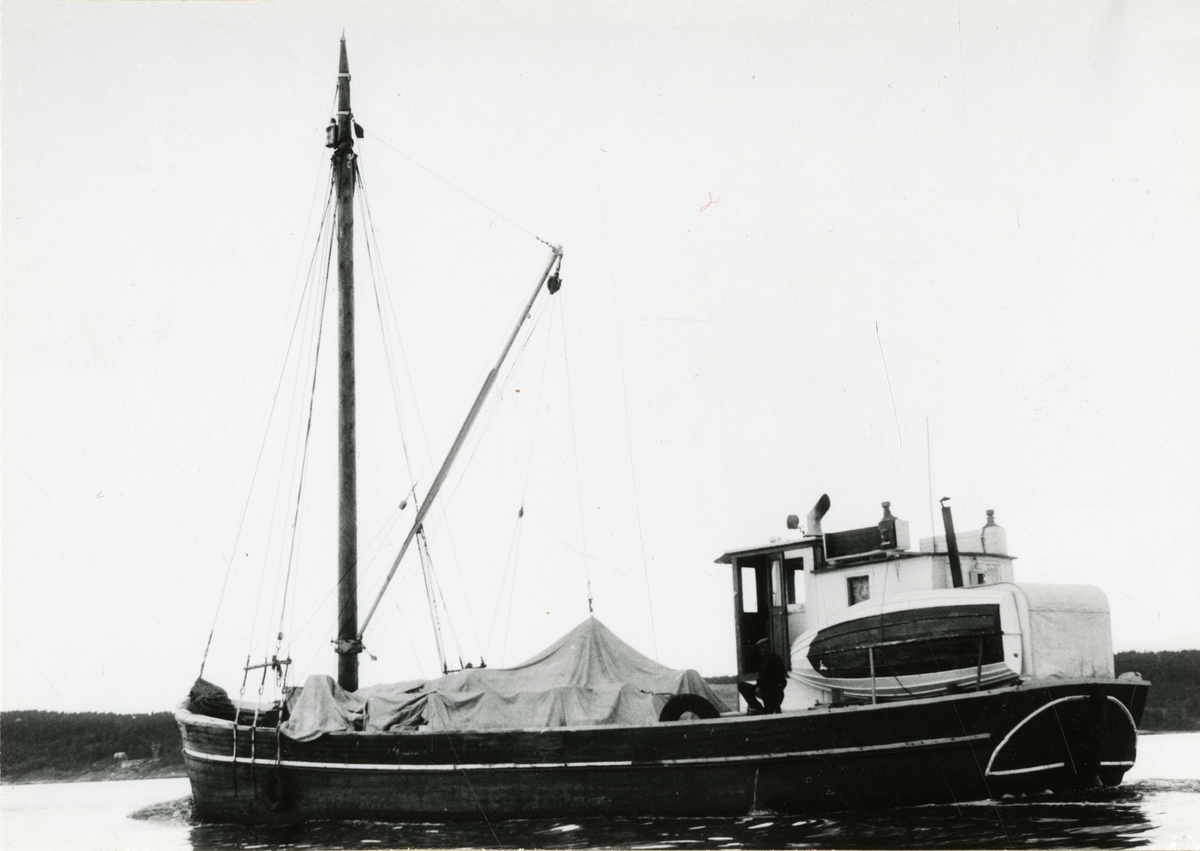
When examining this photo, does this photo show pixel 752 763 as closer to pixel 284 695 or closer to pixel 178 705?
pixel 284 695

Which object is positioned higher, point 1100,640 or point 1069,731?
point 1100,640

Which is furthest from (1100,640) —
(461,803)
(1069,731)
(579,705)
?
(461,803)

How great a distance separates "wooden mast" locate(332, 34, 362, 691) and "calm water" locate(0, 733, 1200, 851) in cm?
266

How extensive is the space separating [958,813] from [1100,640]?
8.90 ft

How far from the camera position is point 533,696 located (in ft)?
46.6

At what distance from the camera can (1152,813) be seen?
11.3 meters

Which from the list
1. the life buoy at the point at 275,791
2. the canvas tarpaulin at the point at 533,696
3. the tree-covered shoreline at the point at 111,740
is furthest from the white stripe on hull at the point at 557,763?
the tree-covered shoreline at the point at 111,740

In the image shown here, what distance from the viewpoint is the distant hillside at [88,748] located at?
2733 cm

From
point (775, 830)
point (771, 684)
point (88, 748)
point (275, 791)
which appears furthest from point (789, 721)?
point (88, 748)

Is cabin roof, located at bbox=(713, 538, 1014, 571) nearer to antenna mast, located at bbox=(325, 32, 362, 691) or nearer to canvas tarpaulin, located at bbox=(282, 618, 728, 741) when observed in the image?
canvas tarpaulin, located at bbox=(282, 618, 728, 741)

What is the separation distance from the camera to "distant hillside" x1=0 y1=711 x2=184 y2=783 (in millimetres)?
27328

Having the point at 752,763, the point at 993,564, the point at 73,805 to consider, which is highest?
the point at 993,564

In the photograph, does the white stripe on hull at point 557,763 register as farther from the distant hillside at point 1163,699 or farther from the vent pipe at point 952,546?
the distant hillside at point 1163,699

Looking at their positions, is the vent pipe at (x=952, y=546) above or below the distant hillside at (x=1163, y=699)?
above
